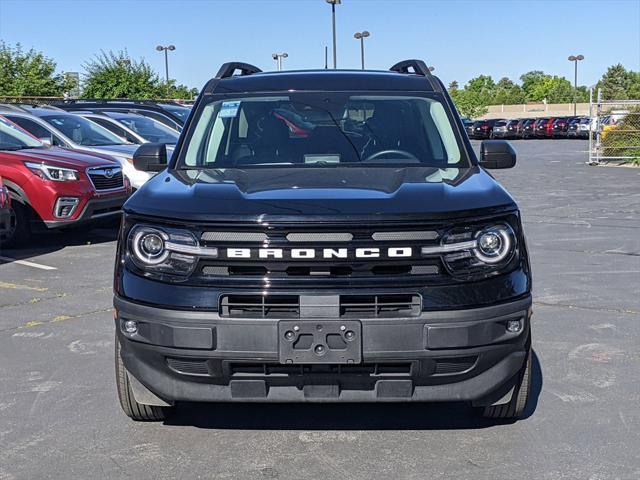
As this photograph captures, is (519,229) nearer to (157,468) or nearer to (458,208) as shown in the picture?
(458,208)

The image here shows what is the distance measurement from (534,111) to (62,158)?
302ft

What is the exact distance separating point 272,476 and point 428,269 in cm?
115

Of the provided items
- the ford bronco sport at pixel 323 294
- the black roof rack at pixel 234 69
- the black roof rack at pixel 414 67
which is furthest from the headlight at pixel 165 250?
the black roof rack at pixel 414 67

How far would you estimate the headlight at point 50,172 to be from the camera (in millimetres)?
10930

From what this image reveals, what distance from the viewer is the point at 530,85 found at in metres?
156

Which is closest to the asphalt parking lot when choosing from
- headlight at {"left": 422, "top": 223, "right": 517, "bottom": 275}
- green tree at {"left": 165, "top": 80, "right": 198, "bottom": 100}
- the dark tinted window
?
headlight at {"left": 422, "top": 223, "right": 517, "bottom": 275}

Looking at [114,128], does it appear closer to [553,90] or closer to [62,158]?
[62,158]

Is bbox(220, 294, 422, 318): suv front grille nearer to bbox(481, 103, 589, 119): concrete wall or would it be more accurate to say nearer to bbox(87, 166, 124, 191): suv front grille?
bbox(87, 166, 124, 191): suv front grille

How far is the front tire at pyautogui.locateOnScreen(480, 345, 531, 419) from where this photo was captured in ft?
14.0

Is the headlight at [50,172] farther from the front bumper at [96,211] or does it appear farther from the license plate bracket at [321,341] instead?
A: the license plate bracket at [321,341]

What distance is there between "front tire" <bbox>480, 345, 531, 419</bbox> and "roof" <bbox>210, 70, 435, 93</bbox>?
203cm

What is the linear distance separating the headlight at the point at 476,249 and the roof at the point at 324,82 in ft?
5.97

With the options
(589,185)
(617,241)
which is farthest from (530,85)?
(617,241)

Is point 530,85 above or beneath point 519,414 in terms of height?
above
